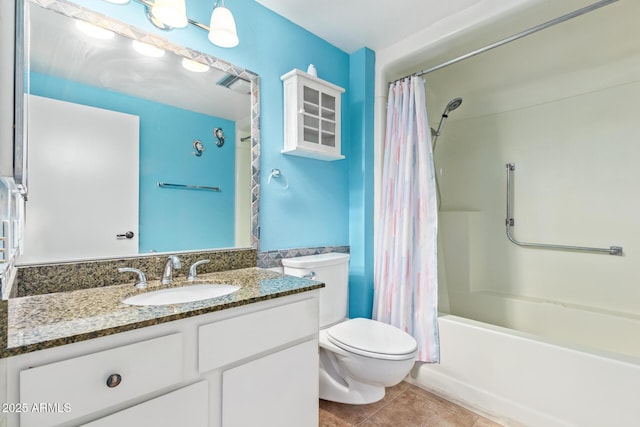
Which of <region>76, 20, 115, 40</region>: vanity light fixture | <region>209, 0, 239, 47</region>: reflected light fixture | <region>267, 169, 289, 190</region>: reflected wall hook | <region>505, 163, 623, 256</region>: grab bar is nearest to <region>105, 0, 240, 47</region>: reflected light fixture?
<region>209, 0, 239, 47</region>: reflected light fixture

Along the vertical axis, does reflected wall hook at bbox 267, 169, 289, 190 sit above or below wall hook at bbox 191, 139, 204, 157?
below

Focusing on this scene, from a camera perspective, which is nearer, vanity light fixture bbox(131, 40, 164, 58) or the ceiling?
vanity light fixture bbox(131, 40, 164, 58)

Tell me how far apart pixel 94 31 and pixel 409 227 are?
1.86m

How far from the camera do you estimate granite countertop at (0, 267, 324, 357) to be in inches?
27.3

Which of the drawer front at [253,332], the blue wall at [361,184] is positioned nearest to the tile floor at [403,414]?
the blue wall at [361,184]

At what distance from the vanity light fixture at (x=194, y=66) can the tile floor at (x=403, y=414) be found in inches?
75.4

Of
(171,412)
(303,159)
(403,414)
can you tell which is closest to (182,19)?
(303,159)

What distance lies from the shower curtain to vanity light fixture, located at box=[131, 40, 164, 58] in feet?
4.64

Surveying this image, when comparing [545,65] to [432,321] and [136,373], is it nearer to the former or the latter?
[432,321]

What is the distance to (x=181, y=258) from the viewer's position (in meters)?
1.38

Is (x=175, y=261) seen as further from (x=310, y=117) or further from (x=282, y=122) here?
(x=310, y=117)

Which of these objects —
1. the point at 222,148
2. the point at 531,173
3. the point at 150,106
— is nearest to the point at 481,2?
the point at 531,173

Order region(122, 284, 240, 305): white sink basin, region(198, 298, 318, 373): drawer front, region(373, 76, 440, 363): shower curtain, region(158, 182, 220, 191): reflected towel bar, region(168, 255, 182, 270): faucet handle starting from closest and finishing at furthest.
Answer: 1. region(198, 298, 318, 373): drawer front
2. region(122, 284, 240, 305): white sink basin
3. region(168, 255, 182, 270): faucet handle
4. region(158, 182, 220, 191): reflected towel bar
5. region(373, 76, 440, 363): shower curtain

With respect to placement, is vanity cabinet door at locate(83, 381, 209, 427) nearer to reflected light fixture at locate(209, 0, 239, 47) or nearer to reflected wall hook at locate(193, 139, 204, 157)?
reflected wall hook at locate(193, 139, 204, 157)
